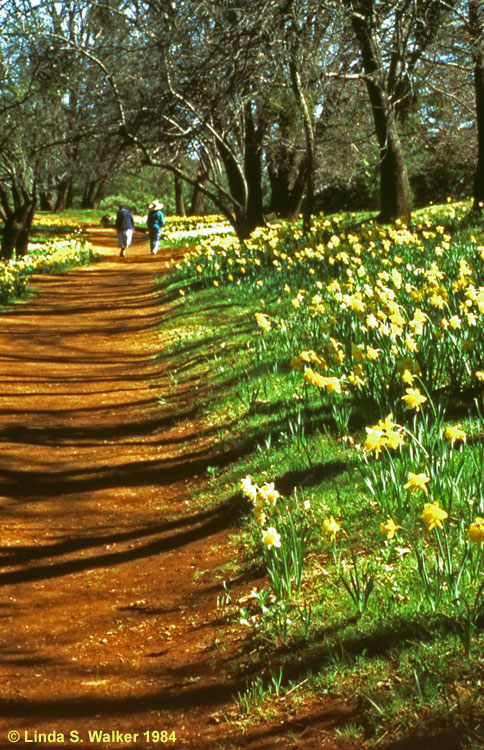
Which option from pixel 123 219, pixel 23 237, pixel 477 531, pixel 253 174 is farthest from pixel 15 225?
pixel 477 531

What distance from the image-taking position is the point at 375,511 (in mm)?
4277

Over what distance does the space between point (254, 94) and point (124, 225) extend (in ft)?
35.6

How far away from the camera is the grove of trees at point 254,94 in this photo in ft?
41.8

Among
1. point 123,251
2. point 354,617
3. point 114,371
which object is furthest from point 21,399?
point 123,251

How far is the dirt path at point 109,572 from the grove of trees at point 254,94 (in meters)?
5.15

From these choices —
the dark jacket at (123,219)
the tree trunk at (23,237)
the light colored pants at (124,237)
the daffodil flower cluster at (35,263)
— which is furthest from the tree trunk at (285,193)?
the tree trunk at (23,237)

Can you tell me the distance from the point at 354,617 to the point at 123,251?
2436 centimetres

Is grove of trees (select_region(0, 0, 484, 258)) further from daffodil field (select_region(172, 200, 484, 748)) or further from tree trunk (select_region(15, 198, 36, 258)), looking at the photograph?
daffodil field (select_region(172, 200, 484, 748))

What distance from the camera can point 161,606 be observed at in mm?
4254

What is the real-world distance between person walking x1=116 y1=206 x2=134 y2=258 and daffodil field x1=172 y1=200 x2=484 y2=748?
18177 mm

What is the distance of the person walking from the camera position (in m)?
25.4

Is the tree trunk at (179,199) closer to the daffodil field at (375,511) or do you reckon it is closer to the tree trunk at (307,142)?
the tree trunk at (307,142)

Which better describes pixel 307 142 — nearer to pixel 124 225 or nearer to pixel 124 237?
pixel 124 225

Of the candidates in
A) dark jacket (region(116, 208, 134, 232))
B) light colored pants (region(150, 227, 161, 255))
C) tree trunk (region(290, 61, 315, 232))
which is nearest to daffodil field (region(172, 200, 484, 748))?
tree trunk (region(290, 61, 315, 232))
